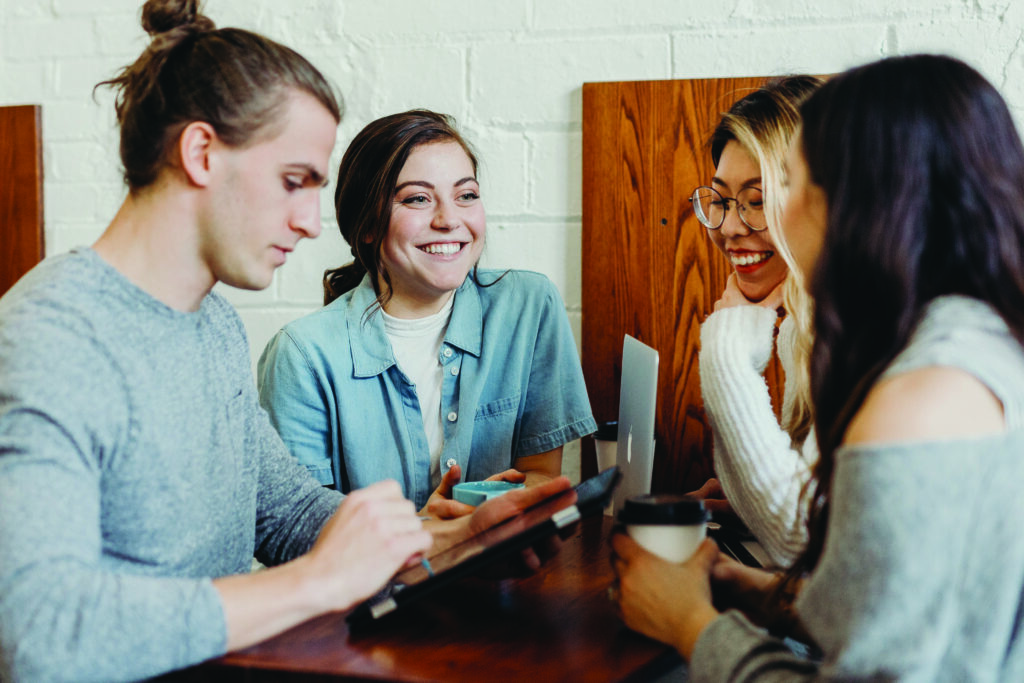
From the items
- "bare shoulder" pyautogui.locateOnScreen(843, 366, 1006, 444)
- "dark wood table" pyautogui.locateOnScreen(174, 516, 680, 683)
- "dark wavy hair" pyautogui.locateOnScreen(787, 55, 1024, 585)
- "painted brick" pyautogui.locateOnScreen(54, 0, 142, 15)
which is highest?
"painted brick" pyautogui.locateOnScreen(54, 0, 142, 15)

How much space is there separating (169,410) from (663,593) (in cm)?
51

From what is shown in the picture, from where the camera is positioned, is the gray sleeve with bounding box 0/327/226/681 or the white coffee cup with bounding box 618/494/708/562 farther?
the white coffee cup with bounding box 618/494/708/562

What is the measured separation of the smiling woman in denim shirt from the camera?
155 centimetres

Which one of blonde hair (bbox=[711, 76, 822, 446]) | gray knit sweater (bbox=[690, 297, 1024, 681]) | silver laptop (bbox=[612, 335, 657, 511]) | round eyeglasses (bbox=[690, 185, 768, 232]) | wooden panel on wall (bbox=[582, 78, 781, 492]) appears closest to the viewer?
gray knit sweater (bbox=[690, 297, 1024, 681])

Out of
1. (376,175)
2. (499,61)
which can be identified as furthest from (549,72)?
(376,175)

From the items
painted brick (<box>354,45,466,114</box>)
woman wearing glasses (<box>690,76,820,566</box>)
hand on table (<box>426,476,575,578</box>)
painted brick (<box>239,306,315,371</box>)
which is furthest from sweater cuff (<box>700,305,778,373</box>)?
painted brick (<box>239,306,315,371</box>)

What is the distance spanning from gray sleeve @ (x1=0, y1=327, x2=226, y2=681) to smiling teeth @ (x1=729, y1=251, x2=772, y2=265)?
1.01 metres

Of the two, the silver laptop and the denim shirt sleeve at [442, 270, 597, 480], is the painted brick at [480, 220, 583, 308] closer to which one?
the denim shirt sleeve at [442, 270, 597, 480]

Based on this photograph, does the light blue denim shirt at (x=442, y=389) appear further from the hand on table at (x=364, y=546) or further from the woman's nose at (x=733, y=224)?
the hand on table at (x=364, y=546)

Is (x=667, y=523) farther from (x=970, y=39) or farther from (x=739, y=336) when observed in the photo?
(x=970, y=39)

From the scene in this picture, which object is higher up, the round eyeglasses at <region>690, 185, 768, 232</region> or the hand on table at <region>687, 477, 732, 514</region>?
the round eyeglasses at <region>690, 185, 768, 232</region>

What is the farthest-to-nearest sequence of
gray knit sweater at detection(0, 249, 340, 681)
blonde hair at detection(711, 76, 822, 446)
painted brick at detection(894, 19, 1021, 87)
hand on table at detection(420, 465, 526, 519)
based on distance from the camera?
painted brick at detection(894, 19, 1021, 87)
blonde hair at detection(711, 76, 822, 446)
hand on table at detection(420, 465, 526, 519)
gray knit sweater at detection(0, 249, 340, 681)

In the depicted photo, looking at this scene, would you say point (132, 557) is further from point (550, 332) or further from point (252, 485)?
point (550, 332)

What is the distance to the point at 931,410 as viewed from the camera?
63cm
